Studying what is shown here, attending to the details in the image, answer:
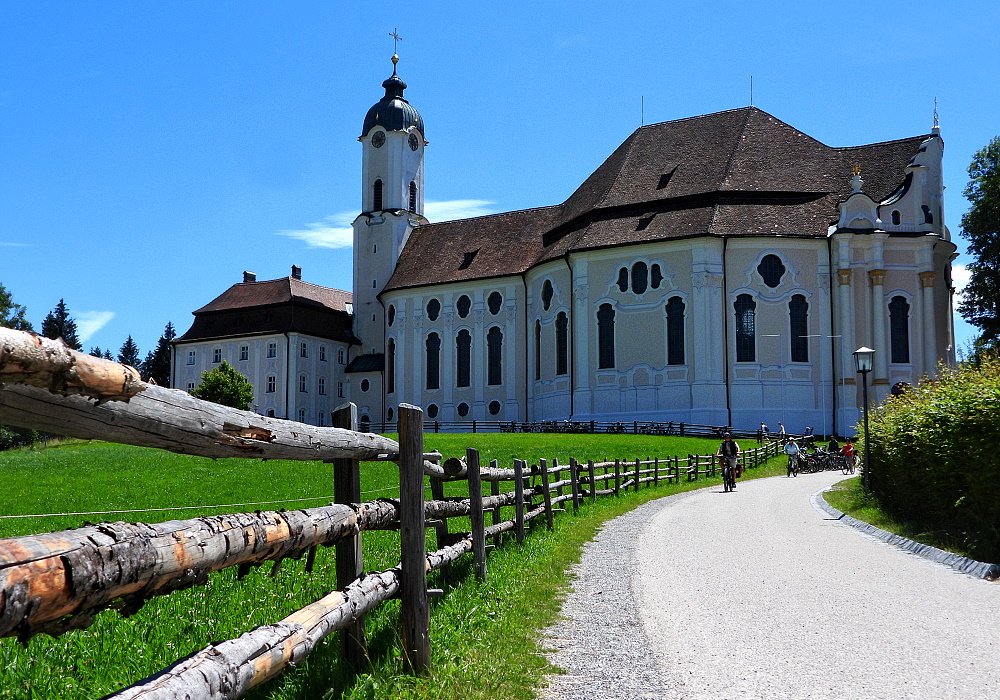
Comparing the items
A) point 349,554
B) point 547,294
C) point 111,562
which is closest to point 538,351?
point 547,294

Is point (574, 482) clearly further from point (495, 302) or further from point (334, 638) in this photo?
point (495, 302)

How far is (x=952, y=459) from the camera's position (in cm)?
1325

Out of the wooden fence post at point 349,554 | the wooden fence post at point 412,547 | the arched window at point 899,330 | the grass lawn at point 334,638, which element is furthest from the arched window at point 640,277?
the wooden fence post at point 349,554

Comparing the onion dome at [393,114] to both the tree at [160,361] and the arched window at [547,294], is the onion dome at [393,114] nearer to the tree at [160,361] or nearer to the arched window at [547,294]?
the arched window at [547,294]

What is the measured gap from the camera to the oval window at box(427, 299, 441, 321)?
67.2 m

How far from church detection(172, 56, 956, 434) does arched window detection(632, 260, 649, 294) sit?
0.10m

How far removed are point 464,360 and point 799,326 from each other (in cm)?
2238

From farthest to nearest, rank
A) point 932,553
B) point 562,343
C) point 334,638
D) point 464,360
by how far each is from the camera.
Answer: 1. point 464,360
2. point 562,343
3. point 932,553
4. point 334,638

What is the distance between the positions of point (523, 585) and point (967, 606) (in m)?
4.14

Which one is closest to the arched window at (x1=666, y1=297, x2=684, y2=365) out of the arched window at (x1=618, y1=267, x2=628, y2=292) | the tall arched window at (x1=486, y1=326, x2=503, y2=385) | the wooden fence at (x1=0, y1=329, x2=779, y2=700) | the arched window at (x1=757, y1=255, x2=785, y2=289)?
the arched window at (x1=618, y1=267, x2=628, y2=292)

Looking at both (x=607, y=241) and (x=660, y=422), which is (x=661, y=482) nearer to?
(x=660, y=422)

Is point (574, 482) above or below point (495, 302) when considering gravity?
below

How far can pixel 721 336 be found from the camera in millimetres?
52594

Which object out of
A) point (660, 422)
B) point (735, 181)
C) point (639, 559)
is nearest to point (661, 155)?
point (735, 181)
